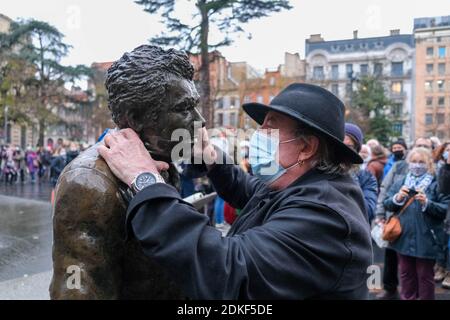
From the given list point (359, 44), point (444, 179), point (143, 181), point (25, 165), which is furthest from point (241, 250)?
point (359, 44)

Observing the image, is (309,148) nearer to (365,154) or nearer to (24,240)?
(365,154)

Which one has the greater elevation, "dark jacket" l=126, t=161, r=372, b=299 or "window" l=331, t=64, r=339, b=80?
"window" l=331, t=64, r=339, b=80

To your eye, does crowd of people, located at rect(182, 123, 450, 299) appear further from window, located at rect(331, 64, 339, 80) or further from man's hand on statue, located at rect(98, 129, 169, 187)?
window, located at rect(331, 64, 339, 80)

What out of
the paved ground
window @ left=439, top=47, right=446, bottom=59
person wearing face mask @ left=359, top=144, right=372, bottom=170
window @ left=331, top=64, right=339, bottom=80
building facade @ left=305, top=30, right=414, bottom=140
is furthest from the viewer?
window @ left=331, top=64, right=339, bottom=80

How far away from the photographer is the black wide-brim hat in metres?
1.68

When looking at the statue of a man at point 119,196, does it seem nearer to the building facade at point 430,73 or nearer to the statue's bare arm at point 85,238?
the statue's bare arm at point 85,238

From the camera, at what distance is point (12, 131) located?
154ft

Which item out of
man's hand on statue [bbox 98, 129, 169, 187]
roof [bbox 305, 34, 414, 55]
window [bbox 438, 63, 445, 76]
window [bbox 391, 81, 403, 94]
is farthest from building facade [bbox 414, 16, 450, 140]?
man's hand on statue [bbox 98, 129, 169, 187]

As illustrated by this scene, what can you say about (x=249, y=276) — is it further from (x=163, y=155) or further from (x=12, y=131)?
(x=12, y=131)

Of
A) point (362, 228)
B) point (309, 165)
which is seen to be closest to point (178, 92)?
point (309, 165)

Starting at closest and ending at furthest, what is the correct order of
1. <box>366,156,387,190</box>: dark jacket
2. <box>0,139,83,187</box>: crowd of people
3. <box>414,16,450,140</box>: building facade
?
<box>366,156,387,190</box>: dark jacket < <box>0,139,83,187</box>: crowd of people < <box>414,16,450,140</box>: building facade

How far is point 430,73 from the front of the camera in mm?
60156

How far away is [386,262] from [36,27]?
3586 centimetres

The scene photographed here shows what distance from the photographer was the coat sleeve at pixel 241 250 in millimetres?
1315
